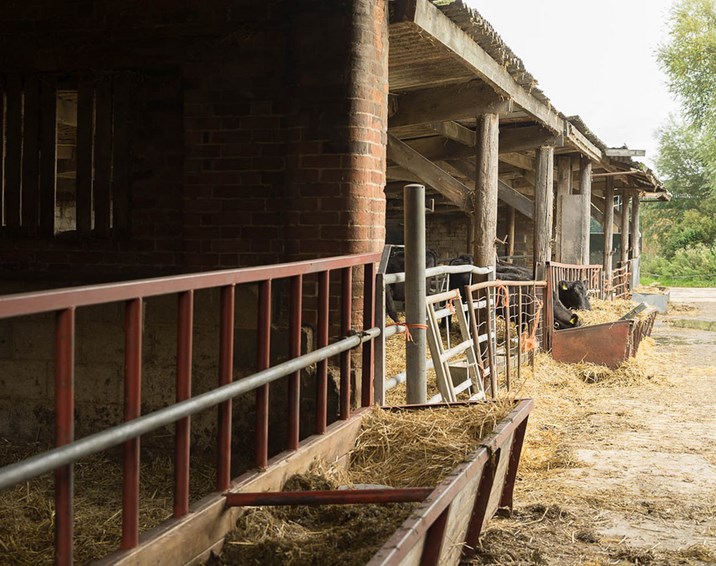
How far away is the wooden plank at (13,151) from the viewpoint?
593 centimetres

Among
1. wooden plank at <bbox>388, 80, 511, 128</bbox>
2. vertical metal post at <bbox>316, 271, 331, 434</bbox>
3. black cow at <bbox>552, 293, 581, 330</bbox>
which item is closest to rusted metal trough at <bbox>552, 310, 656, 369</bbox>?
black cow at <bbox>552, 293, 581, 330</bbox>

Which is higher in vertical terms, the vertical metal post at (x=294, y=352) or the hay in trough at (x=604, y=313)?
the vertical metal post at (x=294, y=352)

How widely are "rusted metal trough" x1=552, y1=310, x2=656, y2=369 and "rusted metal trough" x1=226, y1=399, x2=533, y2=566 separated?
576cm

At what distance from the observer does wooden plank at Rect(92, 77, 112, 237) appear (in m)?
5.80

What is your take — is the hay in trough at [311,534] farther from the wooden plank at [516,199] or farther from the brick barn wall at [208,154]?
the wooden plank at [516,199]

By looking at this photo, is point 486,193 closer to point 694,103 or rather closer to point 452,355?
point 452,355

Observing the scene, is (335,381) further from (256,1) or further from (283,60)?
(256,1)

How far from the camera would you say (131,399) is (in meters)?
2.53

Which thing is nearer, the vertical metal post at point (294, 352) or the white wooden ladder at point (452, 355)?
the vertical metal post at point (294, 352)

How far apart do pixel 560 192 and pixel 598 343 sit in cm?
441

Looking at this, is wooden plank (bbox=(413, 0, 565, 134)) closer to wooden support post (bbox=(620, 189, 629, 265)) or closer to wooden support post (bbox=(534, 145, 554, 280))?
wooden support post (bbox=(534, 145, 554, 280))

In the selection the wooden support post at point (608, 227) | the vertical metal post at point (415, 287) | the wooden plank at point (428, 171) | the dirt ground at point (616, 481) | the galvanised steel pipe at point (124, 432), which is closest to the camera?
the galvanised steel pipe at point (124, 432)

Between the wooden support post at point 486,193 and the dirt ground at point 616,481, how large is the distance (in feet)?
4.96

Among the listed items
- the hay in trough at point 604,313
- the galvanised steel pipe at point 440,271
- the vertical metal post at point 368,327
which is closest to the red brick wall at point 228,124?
the galvanised steel pipe at point 440,271
